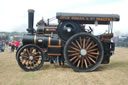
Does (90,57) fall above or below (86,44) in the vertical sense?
below

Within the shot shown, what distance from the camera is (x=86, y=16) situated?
6562mm

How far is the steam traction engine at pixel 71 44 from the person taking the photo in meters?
6.29

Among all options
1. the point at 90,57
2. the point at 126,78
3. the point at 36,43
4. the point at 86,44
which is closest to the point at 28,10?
the point at 36,43

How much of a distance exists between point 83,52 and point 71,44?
643 mm

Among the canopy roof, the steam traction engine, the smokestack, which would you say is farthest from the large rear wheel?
the smokestack

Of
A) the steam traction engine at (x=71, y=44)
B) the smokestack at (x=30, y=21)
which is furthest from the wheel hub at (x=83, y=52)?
the smokestack at (x=30, y=21)

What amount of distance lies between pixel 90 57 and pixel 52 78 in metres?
2.10

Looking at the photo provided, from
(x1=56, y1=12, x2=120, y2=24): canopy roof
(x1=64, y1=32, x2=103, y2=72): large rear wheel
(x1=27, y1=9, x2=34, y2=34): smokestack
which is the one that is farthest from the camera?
(x1=27, y1=9, x2=34, y2=34): smokestack

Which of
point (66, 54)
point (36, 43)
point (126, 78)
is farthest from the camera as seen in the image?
point (36, 43)

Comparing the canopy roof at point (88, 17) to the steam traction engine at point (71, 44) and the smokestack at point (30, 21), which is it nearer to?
the steam traction engine at point (71, 44)

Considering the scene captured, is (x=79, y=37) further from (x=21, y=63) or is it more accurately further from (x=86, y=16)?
(x=21, y=63)

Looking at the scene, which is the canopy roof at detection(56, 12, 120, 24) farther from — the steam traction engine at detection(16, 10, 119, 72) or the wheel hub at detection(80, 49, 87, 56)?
the wheel hub at detection(80, 49, 87, 56)

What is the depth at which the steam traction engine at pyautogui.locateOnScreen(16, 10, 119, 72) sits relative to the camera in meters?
6.29

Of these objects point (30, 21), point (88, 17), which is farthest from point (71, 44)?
point (30, 21)
